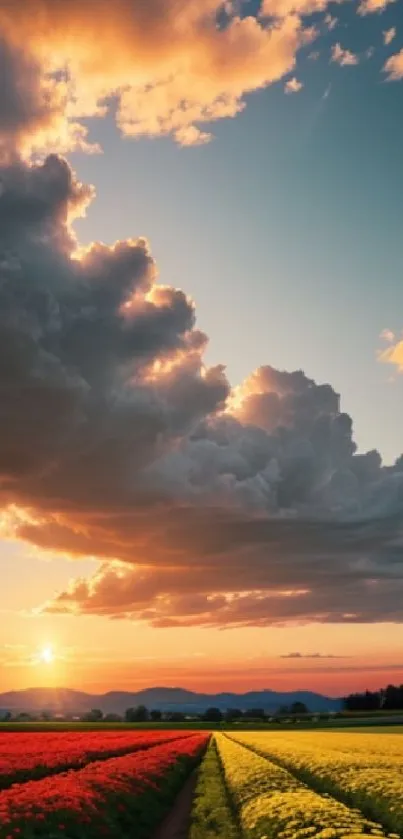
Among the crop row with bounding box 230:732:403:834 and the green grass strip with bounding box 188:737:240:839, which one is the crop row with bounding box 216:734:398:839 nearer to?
the green grass strip with bounding box 188:737:240:839

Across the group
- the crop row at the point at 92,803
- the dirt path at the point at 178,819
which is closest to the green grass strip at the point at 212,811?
the dirt path at the point at 178,819

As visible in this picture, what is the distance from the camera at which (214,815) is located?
31.3 meters

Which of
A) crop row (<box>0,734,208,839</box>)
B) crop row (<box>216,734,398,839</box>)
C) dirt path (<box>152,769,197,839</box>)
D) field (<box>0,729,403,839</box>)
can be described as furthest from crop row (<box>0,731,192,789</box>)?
crop row (<box>216,734,398,839</box>)

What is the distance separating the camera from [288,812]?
83.9ft

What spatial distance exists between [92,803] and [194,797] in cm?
1448

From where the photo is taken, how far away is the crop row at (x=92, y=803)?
71.8 ft

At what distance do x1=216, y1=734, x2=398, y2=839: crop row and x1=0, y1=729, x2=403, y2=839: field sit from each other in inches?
1.7

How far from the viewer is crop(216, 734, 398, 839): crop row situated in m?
22.1

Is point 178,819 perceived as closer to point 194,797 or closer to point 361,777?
point 194,797

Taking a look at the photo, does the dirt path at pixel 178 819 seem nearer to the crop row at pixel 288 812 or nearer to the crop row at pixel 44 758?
the crop row at pixel 288 812

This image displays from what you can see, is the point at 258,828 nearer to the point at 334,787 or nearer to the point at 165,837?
the point at 165,837

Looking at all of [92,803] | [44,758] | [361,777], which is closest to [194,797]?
[361,777]

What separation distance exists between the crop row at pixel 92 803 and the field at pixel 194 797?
4 centimetres

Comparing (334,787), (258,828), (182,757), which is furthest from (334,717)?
(258,828)
